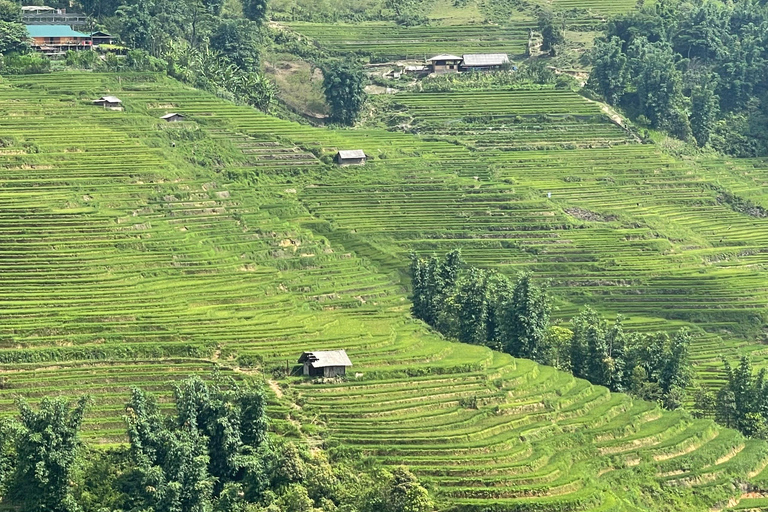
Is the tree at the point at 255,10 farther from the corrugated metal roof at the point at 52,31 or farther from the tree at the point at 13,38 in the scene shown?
the tree at the point at 13,38

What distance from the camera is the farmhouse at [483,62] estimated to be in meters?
83.1

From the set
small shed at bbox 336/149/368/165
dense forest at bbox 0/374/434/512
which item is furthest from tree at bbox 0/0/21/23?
dense forest at bbox 0/374/434/512

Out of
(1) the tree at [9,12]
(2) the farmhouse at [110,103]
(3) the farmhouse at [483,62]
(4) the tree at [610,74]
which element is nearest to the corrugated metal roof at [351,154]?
(2) the farmhouse at [110,103]

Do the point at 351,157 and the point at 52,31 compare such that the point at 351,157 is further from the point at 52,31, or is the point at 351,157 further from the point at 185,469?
the point at 185,469

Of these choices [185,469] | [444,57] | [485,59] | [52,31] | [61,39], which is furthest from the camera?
[485,59]

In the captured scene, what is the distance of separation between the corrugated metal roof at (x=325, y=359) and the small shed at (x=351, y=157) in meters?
22.4

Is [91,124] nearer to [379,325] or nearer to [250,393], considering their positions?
[379,325]

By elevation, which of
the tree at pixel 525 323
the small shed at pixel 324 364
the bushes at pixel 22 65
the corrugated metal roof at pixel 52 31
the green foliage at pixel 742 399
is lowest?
the green foliage at pixel 742 399

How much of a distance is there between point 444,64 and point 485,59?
2.26 metres

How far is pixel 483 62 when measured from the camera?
273 feet

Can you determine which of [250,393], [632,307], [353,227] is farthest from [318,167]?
[250,393]

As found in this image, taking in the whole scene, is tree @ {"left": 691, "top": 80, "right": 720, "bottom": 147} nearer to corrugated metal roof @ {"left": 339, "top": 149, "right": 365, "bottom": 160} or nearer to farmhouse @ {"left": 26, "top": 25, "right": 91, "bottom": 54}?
corrugated metal roof @ {"left": 339, "top": 149, "right": 365, "bottom": 160}

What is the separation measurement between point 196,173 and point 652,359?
20.6 meters

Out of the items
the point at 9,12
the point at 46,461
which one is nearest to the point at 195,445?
the point at 46,461
